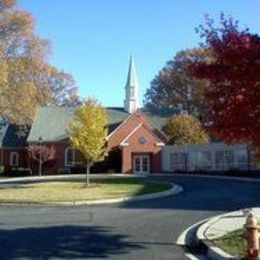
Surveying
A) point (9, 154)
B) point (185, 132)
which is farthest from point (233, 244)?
point (9, 154)

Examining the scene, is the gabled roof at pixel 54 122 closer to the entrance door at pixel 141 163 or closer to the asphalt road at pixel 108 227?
the entrance door at pixel 141 163

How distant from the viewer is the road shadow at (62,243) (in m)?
14.0

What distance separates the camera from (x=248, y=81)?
45.0ft

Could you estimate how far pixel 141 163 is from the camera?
207 feet

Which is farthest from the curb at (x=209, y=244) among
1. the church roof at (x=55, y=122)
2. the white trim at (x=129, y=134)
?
the church roof at (x=55, y=122)

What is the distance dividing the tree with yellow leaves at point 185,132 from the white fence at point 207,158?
3.73 metres

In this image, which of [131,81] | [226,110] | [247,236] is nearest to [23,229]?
[226,110]

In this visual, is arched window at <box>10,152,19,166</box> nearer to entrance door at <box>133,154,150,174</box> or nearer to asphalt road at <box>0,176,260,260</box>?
entrance door at <box>133,154,150,174</box>

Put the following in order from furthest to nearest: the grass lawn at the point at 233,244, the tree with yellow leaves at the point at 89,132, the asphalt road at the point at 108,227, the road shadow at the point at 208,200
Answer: the tree with yellow leaves at the point at 89,132 < the road shadow at the point at 208,200 < the asphalt road at the point at 108,227 < the grass lawn at the point at 233,244

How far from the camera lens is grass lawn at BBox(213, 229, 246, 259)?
45.6 ft

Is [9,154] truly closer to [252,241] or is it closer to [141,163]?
[141,163]

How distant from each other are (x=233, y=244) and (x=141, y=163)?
48.2 meters

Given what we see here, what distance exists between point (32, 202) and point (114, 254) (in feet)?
47.4

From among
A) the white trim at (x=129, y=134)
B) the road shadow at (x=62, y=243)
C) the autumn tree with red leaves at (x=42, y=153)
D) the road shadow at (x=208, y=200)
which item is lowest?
the road shadow at (x=62, y=243)
